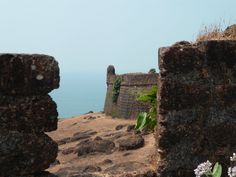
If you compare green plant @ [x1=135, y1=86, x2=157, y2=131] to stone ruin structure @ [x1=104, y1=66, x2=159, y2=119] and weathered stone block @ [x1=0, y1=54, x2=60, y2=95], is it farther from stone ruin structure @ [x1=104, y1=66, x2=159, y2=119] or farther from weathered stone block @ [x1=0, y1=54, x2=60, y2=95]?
stone ruin structure @ [x1=104, y1=66, x2=159, y2=119]

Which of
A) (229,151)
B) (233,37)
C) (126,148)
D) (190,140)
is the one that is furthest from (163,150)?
(126,148)

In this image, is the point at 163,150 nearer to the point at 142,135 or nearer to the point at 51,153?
the point at 51,153

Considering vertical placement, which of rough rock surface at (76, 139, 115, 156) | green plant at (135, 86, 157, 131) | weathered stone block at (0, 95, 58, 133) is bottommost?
rough rock surface at (76, 139, 115, 156)

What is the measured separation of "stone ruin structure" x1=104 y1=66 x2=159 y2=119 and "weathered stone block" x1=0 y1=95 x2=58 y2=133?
81.6 ft

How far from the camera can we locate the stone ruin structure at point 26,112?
18.4ft

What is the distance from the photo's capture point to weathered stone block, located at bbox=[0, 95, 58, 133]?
5.62 m

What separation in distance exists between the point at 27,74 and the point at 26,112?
0.37 m

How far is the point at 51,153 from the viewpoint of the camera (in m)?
5.78

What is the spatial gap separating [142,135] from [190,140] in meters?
13.3

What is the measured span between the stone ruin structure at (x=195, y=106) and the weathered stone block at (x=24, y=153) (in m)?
2.18

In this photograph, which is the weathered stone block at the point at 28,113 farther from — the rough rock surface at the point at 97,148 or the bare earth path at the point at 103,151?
the rough rock surface at the point at 97,148

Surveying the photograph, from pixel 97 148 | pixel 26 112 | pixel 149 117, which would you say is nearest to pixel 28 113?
pixel 26 112

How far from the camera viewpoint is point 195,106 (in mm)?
7602

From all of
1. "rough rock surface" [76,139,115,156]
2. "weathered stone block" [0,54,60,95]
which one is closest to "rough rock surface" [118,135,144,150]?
"rough rock surface" [76,139,115,156]
